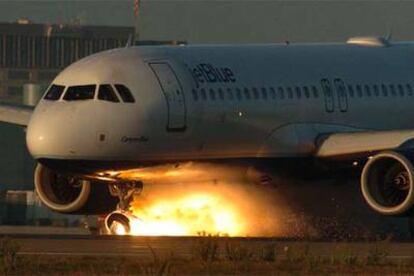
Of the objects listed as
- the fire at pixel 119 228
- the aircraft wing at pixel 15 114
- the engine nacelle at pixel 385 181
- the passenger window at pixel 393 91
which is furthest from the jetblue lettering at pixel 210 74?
the aircraft wing at pixel 15 114

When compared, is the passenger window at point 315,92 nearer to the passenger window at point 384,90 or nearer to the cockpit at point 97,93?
the passenger window at point 384,90

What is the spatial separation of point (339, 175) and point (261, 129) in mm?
2127

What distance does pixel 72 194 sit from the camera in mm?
46688

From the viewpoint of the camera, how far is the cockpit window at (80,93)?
42.8 m

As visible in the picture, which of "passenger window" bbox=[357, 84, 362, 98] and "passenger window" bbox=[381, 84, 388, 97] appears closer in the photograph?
"passenger window" bbox=[357, 84, 362, 98]

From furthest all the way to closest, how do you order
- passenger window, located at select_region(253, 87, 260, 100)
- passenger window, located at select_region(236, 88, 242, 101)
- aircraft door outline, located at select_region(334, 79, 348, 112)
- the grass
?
aircraft door outline, located at select_region(334, 79, 348, 112) < passenger window, located at select_region(253, 87, 260, 100) < passenger window, located at select_region(236, 88, 242, 101) < the grass

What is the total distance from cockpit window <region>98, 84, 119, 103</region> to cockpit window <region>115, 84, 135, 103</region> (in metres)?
0.13

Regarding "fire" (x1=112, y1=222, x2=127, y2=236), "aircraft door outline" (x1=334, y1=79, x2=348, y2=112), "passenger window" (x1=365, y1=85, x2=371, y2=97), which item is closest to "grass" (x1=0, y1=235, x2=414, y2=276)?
"fire" (x1=112, y1=222, x2=127, y2=236)


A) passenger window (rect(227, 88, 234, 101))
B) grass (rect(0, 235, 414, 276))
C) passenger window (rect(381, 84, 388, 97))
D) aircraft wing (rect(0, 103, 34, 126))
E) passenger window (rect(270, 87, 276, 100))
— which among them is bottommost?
grass (rect(0, 235, 414, 276))

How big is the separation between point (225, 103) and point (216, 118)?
541mm

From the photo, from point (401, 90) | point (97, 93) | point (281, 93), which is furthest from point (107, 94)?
point (401, 90)

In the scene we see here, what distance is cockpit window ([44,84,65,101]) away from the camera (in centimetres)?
4297

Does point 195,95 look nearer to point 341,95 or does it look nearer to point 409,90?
point 341,95

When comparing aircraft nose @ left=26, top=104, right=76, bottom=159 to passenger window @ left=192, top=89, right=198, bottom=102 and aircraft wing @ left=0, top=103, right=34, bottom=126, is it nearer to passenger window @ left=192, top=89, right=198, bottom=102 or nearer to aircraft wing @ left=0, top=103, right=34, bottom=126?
passenger window @ left=192, top=89, right=198, bottom=102
